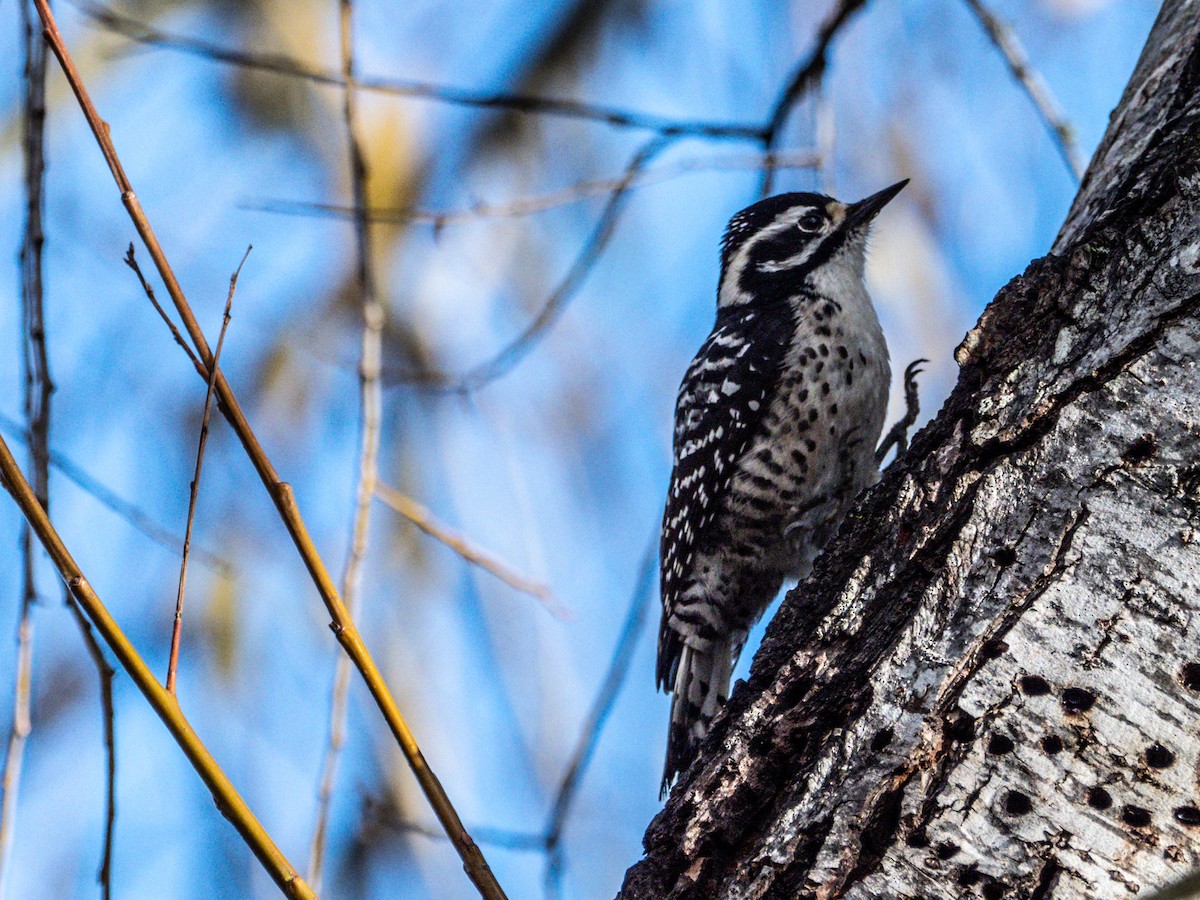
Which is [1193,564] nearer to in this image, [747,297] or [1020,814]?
[1020,814]

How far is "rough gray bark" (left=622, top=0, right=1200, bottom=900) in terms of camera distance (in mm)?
1804

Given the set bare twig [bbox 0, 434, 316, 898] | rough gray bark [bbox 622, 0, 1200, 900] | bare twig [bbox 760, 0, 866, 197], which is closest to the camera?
bare twig [bbox 0, 434, 316, 898]

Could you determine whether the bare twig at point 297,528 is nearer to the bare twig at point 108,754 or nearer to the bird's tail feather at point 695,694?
the bare twig at point 108,754

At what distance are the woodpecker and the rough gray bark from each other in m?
1.88

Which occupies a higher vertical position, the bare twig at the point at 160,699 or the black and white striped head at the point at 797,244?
the black and white striped head at the point at 797,244

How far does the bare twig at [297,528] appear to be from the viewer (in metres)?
1.82

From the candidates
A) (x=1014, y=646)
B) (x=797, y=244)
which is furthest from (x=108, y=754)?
(x=797, y=244)

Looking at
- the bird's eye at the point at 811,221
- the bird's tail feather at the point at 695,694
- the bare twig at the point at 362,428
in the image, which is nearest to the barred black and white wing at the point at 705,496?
the bird's tail feather at the point at 695,694

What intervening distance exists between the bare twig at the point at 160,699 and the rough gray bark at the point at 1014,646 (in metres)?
0.69

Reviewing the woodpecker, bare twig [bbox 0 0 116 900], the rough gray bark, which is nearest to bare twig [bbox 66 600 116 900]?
bare twig [bbox 0 0 116 900]

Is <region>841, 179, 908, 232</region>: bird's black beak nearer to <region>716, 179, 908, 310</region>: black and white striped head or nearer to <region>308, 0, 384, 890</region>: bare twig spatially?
<region>716, 179, 908, 310</region>: black and white striped head

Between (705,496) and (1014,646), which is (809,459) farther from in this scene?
(1014,646)

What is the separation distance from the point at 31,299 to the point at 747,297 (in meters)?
2.91

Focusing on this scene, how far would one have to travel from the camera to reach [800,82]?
13.8 ft
